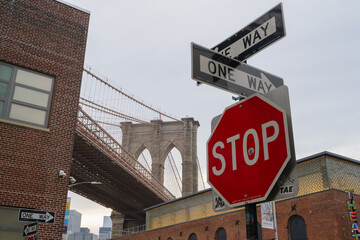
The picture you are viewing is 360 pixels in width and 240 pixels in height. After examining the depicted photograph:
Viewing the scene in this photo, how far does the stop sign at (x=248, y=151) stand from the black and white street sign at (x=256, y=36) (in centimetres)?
65

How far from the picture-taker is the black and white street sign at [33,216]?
7.51 m

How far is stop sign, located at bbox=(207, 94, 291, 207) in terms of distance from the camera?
8.96ft

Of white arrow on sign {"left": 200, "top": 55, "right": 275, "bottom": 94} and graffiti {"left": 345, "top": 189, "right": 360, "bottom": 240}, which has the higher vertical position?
graffiti {"left": 345, "top": 189, "right": 360, "bottom": 240}

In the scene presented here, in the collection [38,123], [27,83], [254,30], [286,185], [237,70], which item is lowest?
[286,185]

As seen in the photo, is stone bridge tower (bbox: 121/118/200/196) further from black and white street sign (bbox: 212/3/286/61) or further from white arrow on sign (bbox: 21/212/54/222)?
black and white street sign (bbox: 212/3/286/61)

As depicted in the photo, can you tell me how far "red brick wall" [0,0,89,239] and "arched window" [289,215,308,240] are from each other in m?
14.9

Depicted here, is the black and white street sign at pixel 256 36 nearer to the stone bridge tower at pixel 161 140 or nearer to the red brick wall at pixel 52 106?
the red brick wall at pixel 52 106

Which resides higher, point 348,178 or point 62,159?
point 348,178

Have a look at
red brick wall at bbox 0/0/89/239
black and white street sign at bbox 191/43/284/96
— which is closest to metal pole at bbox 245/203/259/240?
black and white street sign at bbox 191/43/284/96

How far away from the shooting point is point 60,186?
39.8ft

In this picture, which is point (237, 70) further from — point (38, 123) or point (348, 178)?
point (348, 178)

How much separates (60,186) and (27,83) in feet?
11.7

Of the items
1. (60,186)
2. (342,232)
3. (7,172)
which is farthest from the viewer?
(342,232)

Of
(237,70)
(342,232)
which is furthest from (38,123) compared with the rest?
(342,232)
